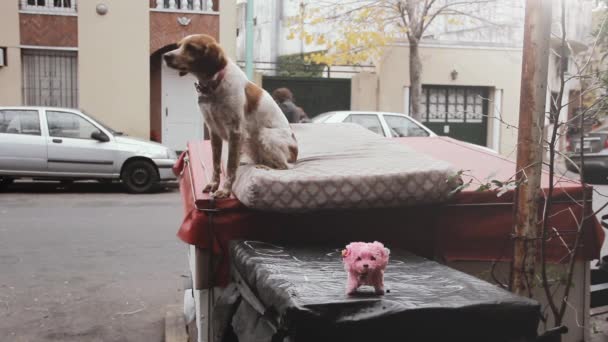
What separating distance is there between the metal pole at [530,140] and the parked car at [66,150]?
10.7 metres

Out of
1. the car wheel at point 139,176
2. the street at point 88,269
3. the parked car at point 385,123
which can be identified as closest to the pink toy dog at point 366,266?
the street at point 88,269

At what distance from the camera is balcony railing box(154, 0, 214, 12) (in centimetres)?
1928

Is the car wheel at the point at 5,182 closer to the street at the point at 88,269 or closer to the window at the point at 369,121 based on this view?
the street at the point at 88,269

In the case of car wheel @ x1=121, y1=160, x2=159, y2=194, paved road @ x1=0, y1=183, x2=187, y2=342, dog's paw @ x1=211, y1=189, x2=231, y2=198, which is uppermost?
dog's paw @ x1=211, y1=189, x2=231, y2=198

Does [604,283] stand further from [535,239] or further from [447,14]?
[447,14]

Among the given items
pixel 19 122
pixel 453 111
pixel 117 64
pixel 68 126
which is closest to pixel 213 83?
pixel 68 126

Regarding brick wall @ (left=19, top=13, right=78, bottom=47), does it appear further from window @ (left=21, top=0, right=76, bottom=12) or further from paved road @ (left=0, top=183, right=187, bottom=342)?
paved road @ (left=0, top=183, right=187, bottom=342)

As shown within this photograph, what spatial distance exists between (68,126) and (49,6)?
6.68 metres

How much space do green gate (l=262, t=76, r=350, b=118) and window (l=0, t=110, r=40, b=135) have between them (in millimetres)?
9968

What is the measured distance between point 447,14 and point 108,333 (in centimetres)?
1807

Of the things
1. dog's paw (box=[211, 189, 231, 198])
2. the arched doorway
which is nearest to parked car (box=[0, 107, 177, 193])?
the arched doorway

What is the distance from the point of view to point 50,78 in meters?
18.7

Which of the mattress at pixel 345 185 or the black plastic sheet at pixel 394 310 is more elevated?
the mattress at pixel 345 185

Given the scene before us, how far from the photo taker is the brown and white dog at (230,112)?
12.1 ft
